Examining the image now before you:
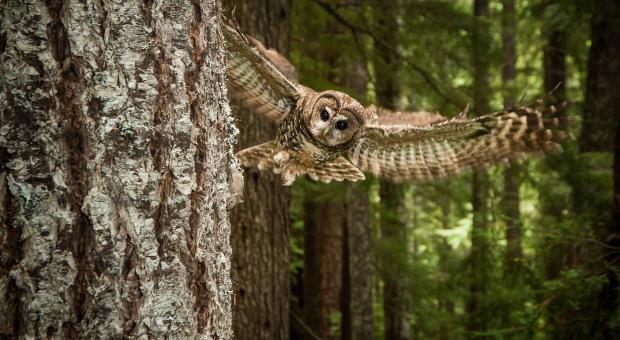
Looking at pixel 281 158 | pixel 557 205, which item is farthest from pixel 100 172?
pixel 557 205

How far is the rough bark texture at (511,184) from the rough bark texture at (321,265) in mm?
2997

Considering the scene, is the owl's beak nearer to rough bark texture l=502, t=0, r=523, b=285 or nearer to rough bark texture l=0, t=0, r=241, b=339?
rough bark texture l=0, t=0, r=241, b=339

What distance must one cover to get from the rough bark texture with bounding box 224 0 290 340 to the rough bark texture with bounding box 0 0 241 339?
89.2 inches

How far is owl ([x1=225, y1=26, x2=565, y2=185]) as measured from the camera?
278cm

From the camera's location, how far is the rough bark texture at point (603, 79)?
601cm

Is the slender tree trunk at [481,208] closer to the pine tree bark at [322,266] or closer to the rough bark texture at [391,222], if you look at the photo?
the rough bark texture at [391,222]

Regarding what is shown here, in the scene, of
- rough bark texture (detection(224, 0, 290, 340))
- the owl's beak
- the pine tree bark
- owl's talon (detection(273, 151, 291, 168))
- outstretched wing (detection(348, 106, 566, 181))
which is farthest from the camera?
the pine tree bark

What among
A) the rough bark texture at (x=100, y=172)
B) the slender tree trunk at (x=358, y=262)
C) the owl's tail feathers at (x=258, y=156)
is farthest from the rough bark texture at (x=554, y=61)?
the rough bark texture at (x=100, y=172)

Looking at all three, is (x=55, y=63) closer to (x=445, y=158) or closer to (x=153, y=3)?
(x=153, y=3)

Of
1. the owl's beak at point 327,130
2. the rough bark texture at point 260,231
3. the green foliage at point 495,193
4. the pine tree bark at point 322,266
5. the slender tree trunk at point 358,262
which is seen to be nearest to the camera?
the owl's beak at point 327,130

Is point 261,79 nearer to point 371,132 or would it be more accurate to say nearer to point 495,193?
point 371,132

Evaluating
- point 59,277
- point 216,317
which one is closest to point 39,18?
point 59,277

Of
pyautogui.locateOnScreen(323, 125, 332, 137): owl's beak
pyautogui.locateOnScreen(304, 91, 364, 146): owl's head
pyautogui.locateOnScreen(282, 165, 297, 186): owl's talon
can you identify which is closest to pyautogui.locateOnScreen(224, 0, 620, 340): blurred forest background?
pyautogui.locateOnScreen(282, 165, 297, 186): owl's talon

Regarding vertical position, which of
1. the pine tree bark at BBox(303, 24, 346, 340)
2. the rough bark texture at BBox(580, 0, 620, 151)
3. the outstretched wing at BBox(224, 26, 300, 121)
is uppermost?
the rough bark texture at BBox(580, 0, 620, 151)
